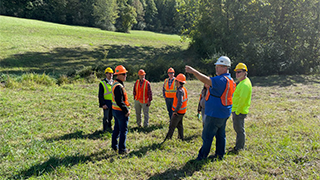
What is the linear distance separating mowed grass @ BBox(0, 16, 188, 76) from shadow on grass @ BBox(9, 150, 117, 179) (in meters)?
13.7

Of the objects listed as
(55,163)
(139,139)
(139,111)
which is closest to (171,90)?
(139,111)

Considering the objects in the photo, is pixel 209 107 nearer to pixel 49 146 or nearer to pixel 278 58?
pixel 49 146

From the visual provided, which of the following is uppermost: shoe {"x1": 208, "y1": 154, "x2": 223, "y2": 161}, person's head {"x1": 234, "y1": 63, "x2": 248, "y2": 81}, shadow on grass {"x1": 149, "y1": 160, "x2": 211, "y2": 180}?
person's head {"x1": 234, "y1": 63, "x2": 248, "y2": 81}

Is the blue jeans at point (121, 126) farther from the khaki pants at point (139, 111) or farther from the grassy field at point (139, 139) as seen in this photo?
the khaki pants at point (139, 111)

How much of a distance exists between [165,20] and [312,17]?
73.4m

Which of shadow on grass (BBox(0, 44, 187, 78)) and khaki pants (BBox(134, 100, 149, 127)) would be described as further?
shadow on grass (BBox(0, 44, 187, 78))

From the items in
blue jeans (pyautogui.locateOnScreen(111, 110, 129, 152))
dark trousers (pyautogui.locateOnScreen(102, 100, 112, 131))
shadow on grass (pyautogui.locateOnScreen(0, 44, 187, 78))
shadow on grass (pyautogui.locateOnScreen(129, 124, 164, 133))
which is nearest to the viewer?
blue jeans (pyautogui.locateOnScreen(111, 110, 129, 152))

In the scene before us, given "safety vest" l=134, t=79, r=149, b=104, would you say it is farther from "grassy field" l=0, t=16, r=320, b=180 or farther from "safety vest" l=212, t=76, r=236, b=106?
"safety vest" l=212, t=76, r=236, b=106

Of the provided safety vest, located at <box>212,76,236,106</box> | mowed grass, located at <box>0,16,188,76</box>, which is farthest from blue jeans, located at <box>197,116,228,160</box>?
mowed grass, located at <box>0,16,188,76</box>

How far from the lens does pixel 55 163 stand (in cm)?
529

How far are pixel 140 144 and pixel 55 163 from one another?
2256mm

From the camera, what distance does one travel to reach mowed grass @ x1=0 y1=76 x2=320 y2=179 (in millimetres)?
4648

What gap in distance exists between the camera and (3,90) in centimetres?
1267

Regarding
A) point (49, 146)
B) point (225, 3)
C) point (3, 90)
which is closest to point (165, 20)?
point (225, 3)
